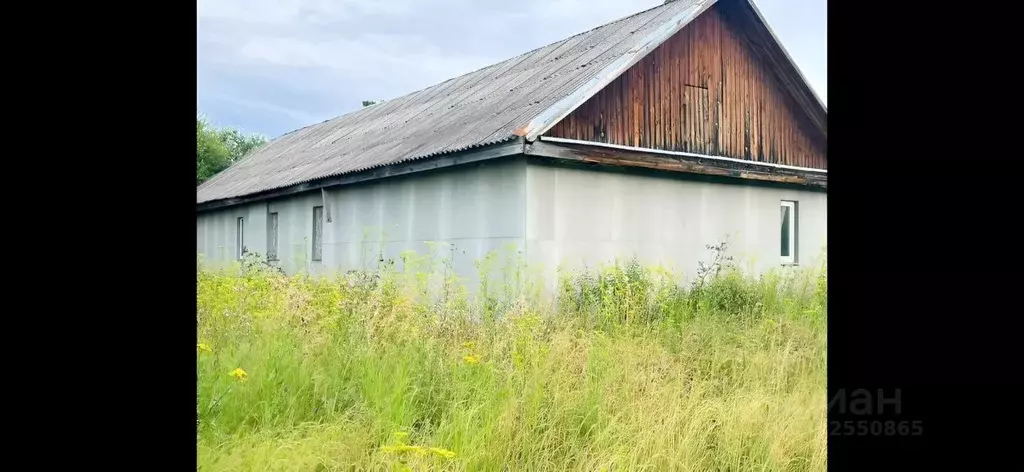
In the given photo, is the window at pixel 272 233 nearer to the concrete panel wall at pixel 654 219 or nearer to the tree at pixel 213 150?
the concrete panel wall at pixel 654 219

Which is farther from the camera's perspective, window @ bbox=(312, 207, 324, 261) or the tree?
the tree

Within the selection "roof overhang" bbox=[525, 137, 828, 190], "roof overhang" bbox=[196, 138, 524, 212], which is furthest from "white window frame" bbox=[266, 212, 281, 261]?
"roof overhang" bbox=[525, 137, 828, 190]

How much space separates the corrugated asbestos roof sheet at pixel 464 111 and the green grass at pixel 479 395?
11.5 ft

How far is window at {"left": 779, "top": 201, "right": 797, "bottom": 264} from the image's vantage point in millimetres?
11648

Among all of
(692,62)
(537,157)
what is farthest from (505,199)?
(692,62)

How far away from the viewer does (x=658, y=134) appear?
9633 millimetres

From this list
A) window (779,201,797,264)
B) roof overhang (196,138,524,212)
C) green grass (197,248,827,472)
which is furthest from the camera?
window (779,201,797,264)

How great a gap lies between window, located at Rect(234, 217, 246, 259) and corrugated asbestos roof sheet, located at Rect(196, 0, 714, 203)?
71 cm

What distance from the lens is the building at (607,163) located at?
28.1ft

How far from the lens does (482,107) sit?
10594mm

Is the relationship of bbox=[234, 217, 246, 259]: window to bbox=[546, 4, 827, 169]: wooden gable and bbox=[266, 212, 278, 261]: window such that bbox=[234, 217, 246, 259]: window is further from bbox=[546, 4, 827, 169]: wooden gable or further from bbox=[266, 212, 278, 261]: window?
bbox=[546, 4, 827, 169]: wooden gable

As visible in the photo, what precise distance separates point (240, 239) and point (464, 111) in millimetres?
7572
